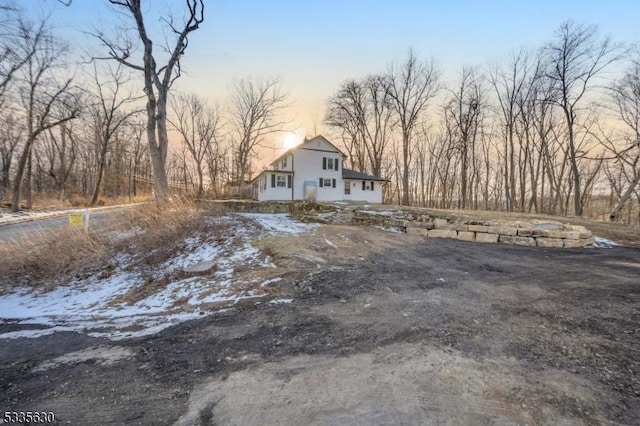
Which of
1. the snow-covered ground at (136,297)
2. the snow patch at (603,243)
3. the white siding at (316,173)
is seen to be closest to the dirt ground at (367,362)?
the snow-covered ground at (136,297)

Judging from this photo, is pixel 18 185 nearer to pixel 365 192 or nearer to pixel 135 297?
pixel 135 297

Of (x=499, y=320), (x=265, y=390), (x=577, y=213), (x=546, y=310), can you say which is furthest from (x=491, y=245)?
(x=577, y=213)

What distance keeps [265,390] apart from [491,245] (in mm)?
9446

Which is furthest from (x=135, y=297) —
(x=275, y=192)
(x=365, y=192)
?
(x=365, y=192)

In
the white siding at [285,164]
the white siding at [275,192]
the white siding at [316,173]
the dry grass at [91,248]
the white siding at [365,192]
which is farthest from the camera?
the white siding at [365,192]

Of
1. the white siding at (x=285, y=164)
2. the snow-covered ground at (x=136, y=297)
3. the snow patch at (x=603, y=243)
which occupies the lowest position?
the snow-covered ground at (x=136, y=297)

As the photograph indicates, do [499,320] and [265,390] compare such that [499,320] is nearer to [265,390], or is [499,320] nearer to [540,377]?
[540,377]

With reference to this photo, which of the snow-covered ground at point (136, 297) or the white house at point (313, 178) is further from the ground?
the white house at point (313, 178)

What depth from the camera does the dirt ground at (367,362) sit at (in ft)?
7.04

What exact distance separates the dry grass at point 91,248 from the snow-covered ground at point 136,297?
0.31 meters

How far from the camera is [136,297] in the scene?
5.45 m

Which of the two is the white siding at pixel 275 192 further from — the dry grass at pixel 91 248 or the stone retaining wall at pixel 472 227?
the dry grass at pixel 91 248

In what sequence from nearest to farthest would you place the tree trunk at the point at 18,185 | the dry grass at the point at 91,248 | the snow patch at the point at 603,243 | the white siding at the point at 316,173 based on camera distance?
1. the dry grass at the point at 91,248
2. the snow patch at the point at 603,243
3. the tree trunk at the point at 18,185
4. the white siding at the point at 316,173

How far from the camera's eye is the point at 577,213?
2036 centimetres
